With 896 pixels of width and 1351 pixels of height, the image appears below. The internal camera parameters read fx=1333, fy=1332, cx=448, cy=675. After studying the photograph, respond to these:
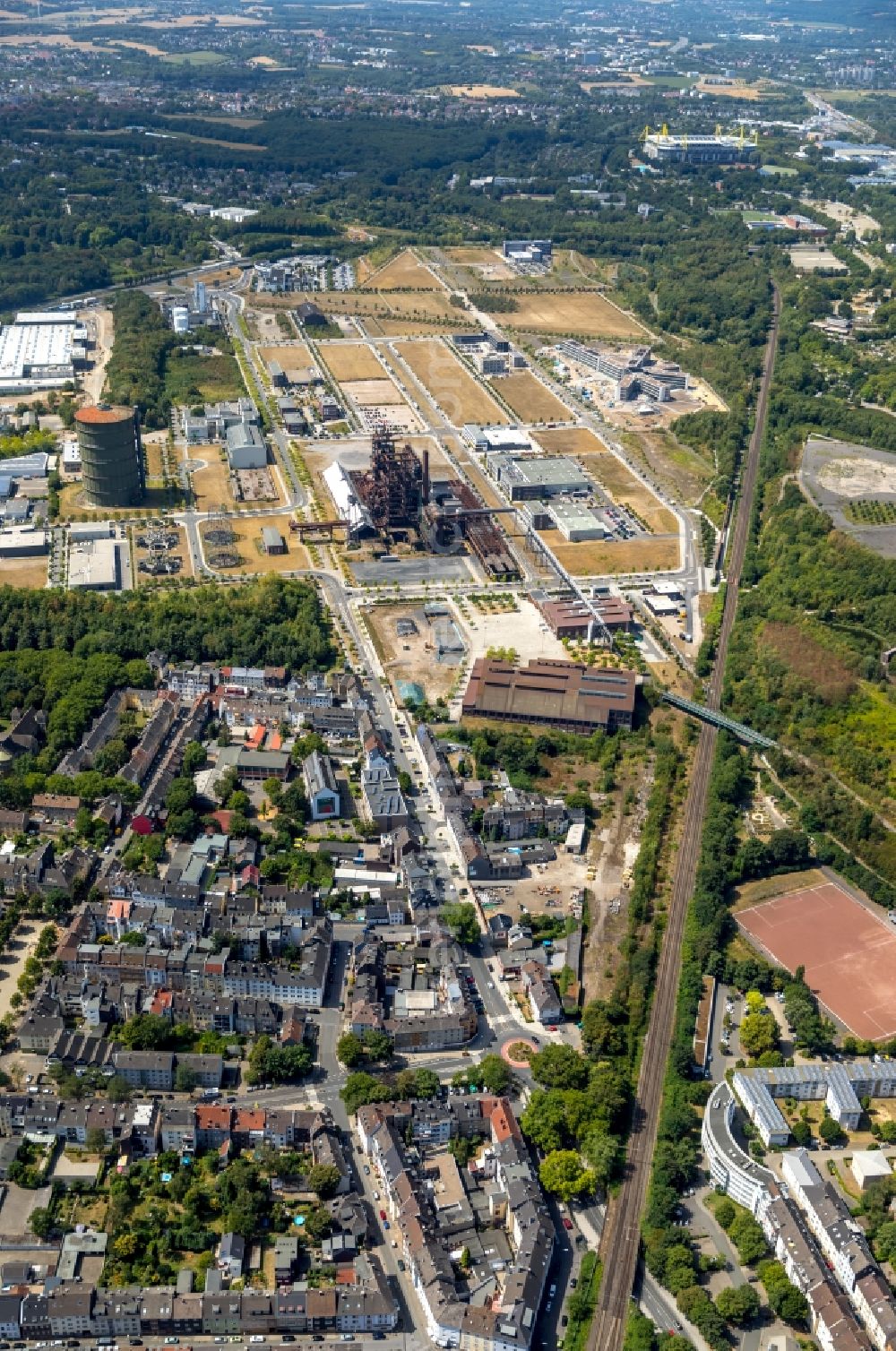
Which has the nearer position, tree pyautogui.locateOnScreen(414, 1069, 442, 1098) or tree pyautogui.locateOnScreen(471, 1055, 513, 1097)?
tree pyautogui.locateOnScreen(414, 1069, 442, 1098)

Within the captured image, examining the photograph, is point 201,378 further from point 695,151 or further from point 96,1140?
point 695,151

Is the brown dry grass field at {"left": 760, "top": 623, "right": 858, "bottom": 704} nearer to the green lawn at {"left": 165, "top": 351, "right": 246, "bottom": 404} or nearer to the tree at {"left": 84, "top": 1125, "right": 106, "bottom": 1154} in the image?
the tree at {"left": 84, "top": 1125, "right": 106, "bottom": 1154}

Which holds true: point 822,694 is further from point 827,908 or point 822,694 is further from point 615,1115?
point 615,1115

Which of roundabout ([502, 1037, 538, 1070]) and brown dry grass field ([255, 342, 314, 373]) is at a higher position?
roundabout ([502, 1037, 538, 1070])

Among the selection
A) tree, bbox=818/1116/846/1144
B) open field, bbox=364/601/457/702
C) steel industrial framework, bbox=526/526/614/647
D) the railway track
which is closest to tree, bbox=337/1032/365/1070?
the railway track

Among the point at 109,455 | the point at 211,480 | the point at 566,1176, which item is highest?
the point at 109,455

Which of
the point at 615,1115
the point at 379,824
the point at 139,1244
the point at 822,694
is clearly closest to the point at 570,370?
the point at 822,694

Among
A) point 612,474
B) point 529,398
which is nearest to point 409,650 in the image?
point 612,474
